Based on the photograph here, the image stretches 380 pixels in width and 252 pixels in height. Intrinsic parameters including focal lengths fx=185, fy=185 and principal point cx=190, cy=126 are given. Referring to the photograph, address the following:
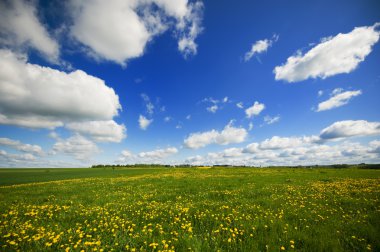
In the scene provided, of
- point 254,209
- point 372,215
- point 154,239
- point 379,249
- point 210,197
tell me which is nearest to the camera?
point 379,249

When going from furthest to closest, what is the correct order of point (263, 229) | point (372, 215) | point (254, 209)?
point (254, 209)
point (372, 215)
point (263, 229)

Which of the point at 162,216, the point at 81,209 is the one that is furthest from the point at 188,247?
the point at 81,209

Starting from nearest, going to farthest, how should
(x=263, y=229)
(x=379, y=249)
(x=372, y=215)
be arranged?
(x=379, y=249) → (x=263, y=229) → (x=372, y=215)

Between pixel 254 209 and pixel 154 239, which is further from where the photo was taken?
pixel 254 209

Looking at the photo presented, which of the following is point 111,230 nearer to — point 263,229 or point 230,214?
point 230,214

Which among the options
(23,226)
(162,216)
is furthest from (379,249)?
(23,226)

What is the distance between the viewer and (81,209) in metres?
8.90

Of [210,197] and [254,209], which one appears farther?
[210,197]

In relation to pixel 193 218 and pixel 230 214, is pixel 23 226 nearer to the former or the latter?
→ pixel 193 218

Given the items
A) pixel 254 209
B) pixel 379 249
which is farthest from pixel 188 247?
pixel 379 249

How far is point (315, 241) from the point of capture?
523 cm

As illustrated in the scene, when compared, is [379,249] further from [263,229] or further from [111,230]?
[111,230]

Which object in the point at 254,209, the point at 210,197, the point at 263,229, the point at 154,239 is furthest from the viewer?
the point at 210,197

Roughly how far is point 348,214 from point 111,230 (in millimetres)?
9484
